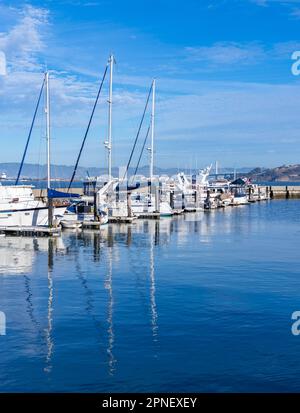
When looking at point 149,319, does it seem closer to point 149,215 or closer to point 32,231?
point 32,231

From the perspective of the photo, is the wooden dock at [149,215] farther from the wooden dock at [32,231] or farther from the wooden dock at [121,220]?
the wooden dock at [32,231]

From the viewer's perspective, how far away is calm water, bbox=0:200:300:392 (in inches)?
579

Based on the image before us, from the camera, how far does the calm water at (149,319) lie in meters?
14.7

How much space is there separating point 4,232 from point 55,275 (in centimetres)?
2278

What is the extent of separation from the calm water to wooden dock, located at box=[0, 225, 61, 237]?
8.09 meters

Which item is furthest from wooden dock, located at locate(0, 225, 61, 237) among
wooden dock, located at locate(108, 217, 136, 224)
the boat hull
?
wooden dock, located at locate(108, 217, 136, 224)

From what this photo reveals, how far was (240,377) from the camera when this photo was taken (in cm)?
1466

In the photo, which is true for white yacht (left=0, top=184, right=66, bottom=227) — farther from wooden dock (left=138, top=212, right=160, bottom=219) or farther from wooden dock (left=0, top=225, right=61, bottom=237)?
wooden dock (left=138, top=212, right=160, bottom=219)

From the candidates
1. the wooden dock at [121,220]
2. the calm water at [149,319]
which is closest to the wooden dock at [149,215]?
the wooden dock at [121,220]

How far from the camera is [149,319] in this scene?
20125mm

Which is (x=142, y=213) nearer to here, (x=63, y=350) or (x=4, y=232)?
(x=4, y=232)

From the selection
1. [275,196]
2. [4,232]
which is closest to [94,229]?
[4,232]

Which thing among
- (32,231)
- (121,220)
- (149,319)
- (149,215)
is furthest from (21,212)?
(149,319)

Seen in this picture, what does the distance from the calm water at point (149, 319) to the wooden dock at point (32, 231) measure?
8.09 metres
